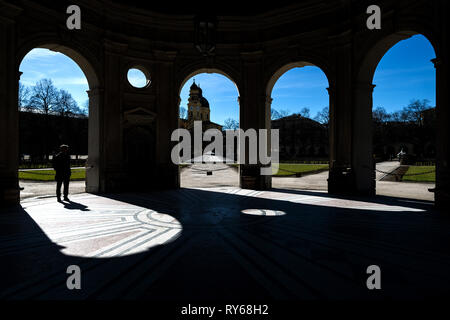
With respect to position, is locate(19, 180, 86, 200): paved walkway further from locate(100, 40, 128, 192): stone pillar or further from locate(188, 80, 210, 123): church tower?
locate(188, 80, 210, 123): church tower

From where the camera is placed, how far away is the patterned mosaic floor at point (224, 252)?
3.30 m

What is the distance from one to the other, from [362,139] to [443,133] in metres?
3.48

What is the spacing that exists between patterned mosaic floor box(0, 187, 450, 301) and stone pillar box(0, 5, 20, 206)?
4.58ft

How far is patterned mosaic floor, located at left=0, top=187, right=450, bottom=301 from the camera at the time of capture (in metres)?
3.30

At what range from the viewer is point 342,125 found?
12.1 metres

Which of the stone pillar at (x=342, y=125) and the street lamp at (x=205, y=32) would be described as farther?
the stone pillar at (x=342, y=125)

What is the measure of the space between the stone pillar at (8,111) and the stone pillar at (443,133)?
13.7 m

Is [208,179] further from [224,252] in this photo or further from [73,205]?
[224,252]

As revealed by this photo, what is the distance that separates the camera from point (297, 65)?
45.2 ft

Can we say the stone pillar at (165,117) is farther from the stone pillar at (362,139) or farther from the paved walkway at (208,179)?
the stone pillar at (362,139)

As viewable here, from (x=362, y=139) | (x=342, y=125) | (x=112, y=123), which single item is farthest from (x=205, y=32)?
(x=362, y=139)

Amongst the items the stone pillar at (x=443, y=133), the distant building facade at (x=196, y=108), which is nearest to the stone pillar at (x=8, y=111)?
the stone pillar at (x=443, y=133)

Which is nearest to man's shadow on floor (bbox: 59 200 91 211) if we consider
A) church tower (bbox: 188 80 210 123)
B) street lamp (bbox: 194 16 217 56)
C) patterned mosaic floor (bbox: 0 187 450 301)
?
patterned mosaic floor (bbox: 0 187 450 301)

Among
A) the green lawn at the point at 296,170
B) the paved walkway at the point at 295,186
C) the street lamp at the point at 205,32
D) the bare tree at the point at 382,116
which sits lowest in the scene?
the paved walkway at the point at 295,186
